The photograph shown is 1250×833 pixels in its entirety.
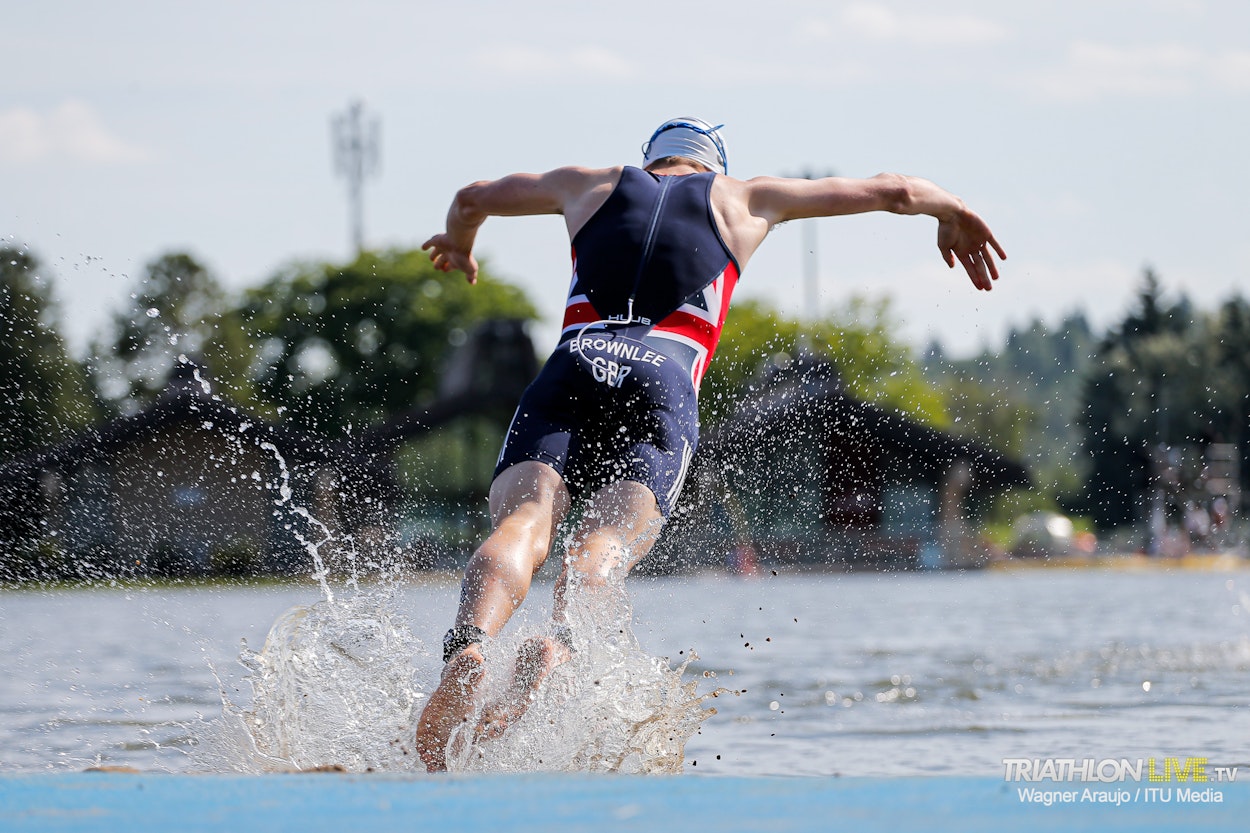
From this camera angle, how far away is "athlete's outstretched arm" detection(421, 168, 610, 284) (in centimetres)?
475

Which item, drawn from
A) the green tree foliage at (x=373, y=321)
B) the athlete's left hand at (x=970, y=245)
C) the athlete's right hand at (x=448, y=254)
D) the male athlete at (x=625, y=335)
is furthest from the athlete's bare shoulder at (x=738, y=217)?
the green tree foliage at (x=373, y=321)

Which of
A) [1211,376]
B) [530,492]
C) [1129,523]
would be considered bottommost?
[1129,523]

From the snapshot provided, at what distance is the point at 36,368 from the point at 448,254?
5257cm

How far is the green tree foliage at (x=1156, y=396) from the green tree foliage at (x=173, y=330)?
3843 centimetres

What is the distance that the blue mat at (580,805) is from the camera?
8.73 feet

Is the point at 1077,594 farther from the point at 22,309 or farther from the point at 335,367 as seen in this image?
the point at 335,367

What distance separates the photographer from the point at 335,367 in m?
63.4

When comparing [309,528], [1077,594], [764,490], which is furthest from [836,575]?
[1077,594]

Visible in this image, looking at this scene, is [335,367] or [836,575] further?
[335,367]

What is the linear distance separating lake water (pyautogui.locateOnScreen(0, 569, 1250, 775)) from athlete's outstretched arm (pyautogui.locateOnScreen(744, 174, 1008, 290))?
1.34 meters

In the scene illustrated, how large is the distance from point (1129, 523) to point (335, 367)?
124 ft

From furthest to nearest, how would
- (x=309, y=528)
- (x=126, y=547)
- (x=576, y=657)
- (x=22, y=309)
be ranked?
(x=22, y=309), (x=126, y=547), (x=309, y=528), (x=576, y=657)

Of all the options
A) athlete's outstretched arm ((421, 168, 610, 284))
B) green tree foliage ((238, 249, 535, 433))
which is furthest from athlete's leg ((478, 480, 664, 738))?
green tree foliage ((238, 249, 535, 433))

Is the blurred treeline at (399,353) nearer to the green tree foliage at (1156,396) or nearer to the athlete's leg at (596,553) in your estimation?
the green tree foliage at (1156,396)
